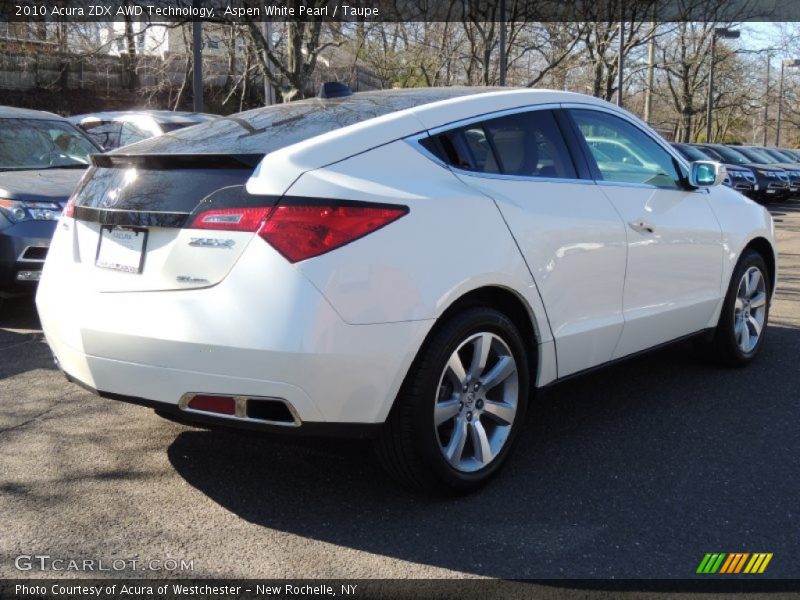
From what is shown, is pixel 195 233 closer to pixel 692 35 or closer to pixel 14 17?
pixel 14 17

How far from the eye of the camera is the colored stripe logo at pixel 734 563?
2.94 m

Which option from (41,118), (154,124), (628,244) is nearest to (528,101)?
(628,244)

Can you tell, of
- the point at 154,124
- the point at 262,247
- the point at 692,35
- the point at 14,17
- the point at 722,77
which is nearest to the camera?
the point at 262,247

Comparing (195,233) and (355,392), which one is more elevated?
(195,233)

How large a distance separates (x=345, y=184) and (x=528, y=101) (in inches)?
53.3

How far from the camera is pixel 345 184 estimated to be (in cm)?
307

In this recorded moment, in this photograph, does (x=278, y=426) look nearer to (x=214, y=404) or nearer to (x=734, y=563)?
(x=214, y=404)

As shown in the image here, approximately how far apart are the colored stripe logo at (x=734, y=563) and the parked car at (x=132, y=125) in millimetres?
10234

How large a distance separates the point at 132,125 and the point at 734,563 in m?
11.1

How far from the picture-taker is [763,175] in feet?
74.0

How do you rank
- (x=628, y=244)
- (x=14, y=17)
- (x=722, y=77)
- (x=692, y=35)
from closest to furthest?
(x=628, y=244) → (x=14, y=17) → (x=692, y=35) → (x=722, y=77)

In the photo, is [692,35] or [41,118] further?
[692,35]

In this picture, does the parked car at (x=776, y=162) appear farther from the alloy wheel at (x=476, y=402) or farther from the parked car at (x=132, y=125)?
the alloy wheel at (x=476, y=402)

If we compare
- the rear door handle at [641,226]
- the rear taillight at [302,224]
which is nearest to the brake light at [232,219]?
the rear taillight at [302,224]
